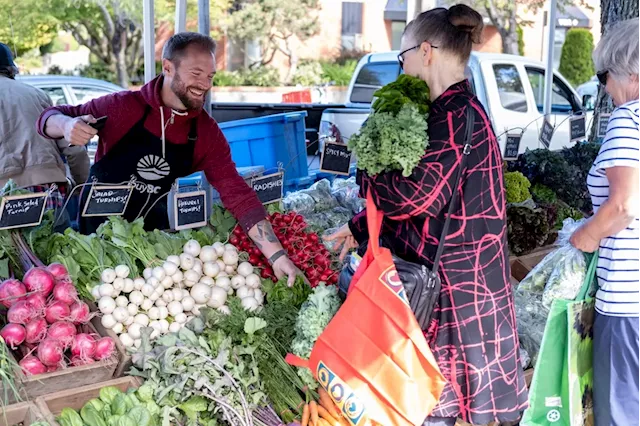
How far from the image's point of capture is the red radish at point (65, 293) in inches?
101

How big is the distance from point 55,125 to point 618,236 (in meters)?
2.23

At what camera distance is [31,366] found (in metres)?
2.37

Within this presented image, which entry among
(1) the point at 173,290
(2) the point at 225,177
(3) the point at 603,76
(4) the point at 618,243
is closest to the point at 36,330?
(1) the point at 173,290

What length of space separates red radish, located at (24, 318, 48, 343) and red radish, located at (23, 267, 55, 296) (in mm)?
125

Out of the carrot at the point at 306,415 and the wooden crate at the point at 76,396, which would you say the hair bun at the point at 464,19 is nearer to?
the carrot at the point at 306,415

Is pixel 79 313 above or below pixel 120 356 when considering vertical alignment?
above

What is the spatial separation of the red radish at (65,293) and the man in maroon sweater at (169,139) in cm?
69

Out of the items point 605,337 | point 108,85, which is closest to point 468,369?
point 605,337

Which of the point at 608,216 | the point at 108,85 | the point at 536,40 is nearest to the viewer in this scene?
the point at 608,216

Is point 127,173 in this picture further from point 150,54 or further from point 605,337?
point 605,337

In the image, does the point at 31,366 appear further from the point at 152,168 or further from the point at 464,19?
the point at 464,19

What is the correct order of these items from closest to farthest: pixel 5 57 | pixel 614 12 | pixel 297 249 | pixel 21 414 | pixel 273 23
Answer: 1. pixel 21 414
2. pixel 297 249
3. pixel 5 57
4. pixel 614 12
5. pixel 273 23

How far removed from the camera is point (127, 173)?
10.6 ft

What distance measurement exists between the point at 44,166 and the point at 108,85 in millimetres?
5819
